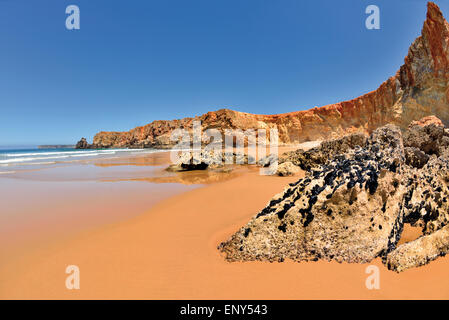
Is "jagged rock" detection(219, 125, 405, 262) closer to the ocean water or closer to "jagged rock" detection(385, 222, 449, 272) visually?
"jagged rock" detection(385, 222, 449, 272)

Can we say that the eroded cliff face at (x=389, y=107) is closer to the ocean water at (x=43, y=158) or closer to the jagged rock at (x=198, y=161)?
the ocean water at (x=43, y=158)

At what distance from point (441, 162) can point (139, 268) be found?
4742mm

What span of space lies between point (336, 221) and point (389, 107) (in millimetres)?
35896

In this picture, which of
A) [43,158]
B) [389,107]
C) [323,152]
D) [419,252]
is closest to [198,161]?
[323,152]

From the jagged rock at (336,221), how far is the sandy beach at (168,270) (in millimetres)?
135

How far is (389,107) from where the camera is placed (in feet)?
93.7

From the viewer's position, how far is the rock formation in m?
2.06

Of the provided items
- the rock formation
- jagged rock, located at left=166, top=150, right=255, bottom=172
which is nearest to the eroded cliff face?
jagged rock, located at left=166, top=150, right=255, bottom=172

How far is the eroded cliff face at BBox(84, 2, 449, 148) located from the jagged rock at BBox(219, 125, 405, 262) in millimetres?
29572

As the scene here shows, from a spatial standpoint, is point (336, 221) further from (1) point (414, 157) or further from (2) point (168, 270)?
(1) point (414, 157)

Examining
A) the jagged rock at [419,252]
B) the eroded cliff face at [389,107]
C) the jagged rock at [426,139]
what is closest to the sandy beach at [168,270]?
the jagged rock at [419,252]

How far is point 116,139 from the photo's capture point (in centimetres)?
8869
